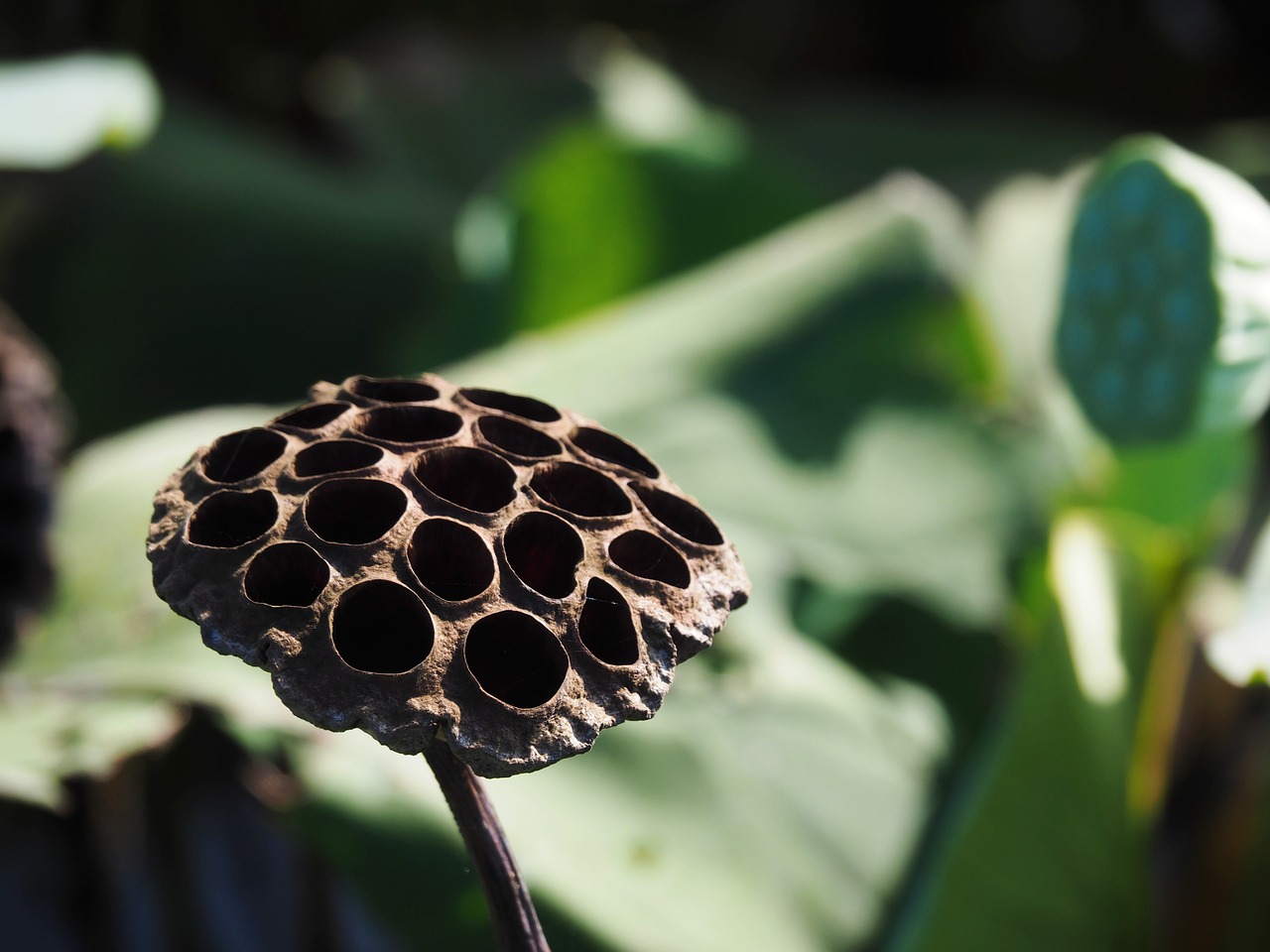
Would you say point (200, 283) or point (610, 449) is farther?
point (200, 283)

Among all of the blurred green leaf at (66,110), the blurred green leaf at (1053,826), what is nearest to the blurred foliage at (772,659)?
the blurred green leaf at (1053,826)

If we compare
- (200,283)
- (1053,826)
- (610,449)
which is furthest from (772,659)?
(200,283)

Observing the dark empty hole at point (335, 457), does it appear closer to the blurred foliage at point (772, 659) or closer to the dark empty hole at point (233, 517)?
the dark empty hole at point (233, 517)

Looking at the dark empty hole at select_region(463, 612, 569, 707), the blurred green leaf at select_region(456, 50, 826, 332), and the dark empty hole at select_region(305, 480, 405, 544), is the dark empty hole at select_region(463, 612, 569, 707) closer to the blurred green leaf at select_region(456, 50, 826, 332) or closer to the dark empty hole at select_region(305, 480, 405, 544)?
the dark empty hole at select_region(305, 480, 405, 544)

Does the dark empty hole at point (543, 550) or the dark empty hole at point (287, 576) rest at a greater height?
the dark empty hole at point (543, 550)

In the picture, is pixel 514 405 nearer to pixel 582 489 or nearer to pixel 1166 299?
pixel 582 489
